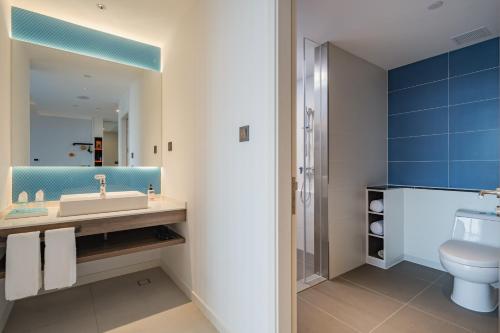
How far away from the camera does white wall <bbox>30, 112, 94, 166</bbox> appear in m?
2.13

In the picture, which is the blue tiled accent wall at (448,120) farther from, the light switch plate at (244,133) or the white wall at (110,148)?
the white wall at (110,148)

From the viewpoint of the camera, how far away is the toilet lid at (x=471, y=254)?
1.86 meters

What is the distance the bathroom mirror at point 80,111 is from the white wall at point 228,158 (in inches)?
22.5

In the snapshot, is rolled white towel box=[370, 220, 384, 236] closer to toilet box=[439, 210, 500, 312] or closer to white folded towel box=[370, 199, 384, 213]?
white folded towel box=[370, 199, 384, 213]

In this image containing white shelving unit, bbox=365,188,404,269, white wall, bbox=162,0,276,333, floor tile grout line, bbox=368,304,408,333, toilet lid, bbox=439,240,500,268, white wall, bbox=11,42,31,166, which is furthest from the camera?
white shelving unit, bbox=365,188,404,269

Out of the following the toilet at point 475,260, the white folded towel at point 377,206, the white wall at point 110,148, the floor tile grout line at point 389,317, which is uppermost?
the white wall at point 110,148

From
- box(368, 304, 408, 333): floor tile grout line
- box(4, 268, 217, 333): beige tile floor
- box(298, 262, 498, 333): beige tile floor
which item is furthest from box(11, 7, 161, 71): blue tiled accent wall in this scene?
box(368, 304, 408, 333): floor tile grout line

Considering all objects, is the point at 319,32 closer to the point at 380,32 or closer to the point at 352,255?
the point at 380,32

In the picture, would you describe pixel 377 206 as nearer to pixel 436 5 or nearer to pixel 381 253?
pixel 381 253

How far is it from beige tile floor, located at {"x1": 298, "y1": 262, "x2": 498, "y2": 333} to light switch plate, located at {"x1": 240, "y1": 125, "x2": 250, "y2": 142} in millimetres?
1393

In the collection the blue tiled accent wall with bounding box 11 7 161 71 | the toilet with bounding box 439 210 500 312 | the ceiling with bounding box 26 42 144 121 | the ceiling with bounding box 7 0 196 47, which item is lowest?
the toilet with bounding box 439 210 500 312

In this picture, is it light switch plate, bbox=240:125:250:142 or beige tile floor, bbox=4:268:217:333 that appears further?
beige tile floor, bbox=4:268:217:333

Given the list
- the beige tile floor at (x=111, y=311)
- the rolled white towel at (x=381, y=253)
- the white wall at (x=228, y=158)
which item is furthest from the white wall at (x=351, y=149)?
the beige tile floor at (x=111, y=311)

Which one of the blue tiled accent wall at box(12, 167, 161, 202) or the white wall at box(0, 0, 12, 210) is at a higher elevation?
the white wall at box(0, 0, 12, 210)
